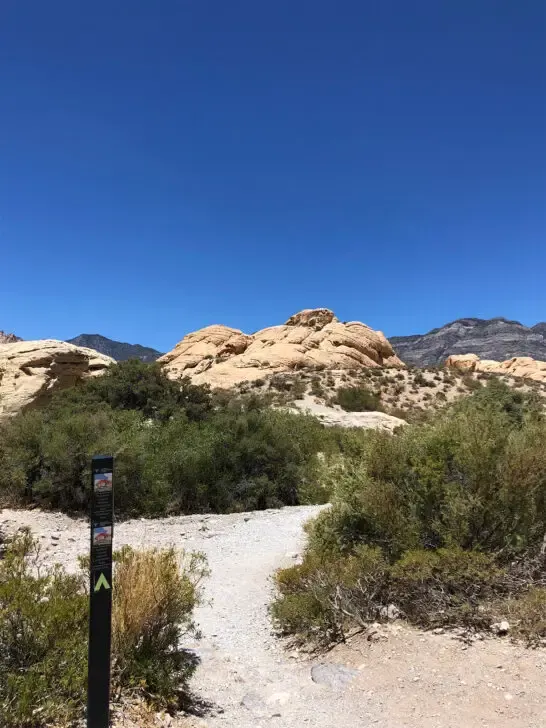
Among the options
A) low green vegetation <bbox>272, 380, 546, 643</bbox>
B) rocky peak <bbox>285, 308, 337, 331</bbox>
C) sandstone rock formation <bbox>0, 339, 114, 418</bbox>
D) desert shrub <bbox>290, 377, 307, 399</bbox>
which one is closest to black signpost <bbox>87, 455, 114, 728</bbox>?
low green vegetation <bbox>272, 380, 546, 643</bbox>

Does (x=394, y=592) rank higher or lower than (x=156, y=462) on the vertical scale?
lower

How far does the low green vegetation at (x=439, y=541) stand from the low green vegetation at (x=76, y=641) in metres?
1.55

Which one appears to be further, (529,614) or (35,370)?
(35,370)

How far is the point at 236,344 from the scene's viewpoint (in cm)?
5438

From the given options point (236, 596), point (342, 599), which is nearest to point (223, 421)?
point (236, 596)

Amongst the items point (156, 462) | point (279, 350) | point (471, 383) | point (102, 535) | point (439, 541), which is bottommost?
point (439, 541)

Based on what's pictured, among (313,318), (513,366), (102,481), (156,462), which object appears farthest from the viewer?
(513,366)

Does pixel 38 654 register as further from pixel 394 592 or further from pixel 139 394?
pixel 139 394

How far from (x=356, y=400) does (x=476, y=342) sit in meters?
103

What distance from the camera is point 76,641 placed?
3697 mm

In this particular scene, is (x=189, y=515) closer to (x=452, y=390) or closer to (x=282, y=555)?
(x=282, y=555)

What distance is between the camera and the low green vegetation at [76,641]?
3.25 meters

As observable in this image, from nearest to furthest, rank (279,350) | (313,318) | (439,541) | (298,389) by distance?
(439,541) < (298,389) < (279,350) < (313,318)

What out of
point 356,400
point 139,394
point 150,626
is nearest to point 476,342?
point 356,400
